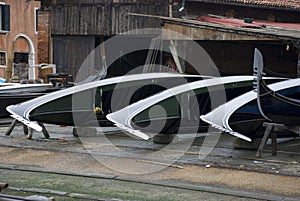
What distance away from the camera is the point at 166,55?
19.6 meters

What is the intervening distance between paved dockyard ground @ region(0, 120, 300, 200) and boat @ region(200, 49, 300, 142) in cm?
47

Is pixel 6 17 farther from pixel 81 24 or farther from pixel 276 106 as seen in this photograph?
pixel 276 106

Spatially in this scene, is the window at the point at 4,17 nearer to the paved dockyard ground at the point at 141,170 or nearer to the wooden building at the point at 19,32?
the wooden building at the point at 19,32

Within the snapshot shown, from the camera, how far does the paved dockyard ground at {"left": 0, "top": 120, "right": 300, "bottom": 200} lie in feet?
25.8

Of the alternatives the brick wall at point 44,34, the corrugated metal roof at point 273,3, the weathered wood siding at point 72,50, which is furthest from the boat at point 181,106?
the brick wall at point 44,34

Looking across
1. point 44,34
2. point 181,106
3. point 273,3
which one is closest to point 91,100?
point 181,106

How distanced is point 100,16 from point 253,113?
1379cm

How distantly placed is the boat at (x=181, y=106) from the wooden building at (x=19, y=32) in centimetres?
2118

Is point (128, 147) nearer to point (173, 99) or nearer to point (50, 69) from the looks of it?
point (173, 99)

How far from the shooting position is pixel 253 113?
11195 mm

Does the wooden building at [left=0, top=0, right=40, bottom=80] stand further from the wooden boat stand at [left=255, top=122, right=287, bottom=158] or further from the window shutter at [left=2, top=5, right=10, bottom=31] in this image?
the wooden boat stand at [left=255, top=122, right=287, bottom=158]

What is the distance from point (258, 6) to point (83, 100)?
1148cm

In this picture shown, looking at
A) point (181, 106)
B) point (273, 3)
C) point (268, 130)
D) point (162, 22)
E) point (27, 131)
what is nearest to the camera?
point (268, 130)

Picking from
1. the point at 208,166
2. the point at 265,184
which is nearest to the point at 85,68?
the point at 208,166
